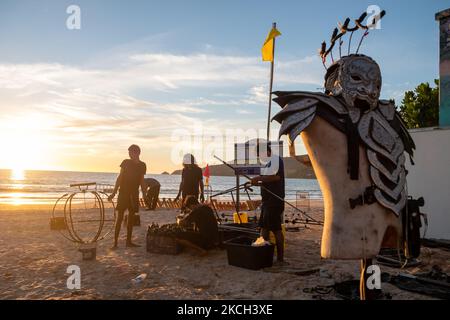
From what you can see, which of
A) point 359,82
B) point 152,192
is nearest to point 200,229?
point 359,82

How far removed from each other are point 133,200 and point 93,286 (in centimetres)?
292

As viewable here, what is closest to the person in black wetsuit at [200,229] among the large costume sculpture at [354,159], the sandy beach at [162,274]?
the sandy beach at [162,274]

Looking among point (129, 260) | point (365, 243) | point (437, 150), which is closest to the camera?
point (365, 243)

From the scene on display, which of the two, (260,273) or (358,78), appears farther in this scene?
(260,273)

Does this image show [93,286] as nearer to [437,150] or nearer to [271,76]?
[271,76]

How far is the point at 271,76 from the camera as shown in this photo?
933 centimetres

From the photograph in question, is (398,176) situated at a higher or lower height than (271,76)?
lower

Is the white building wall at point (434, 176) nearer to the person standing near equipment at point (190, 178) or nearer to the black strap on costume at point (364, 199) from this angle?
the person standing near equipment at point (190, 178)

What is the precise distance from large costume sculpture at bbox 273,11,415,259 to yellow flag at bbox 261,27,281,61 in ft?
22.8

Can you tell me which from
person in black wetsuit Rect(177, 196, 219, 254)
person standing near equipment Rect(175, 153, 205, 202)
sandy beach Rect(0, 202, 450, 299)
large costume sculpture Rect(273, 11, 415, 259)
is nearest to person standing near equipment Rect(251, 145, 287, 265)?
sandy beach Rect(0, 202, 450, 299)

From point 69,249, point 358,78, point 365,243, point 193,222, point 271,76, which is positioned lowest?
point 69,249

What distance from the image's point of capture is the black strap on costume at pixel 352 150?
281 cm

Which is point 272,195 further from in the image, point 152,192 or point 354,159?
point 152,192
